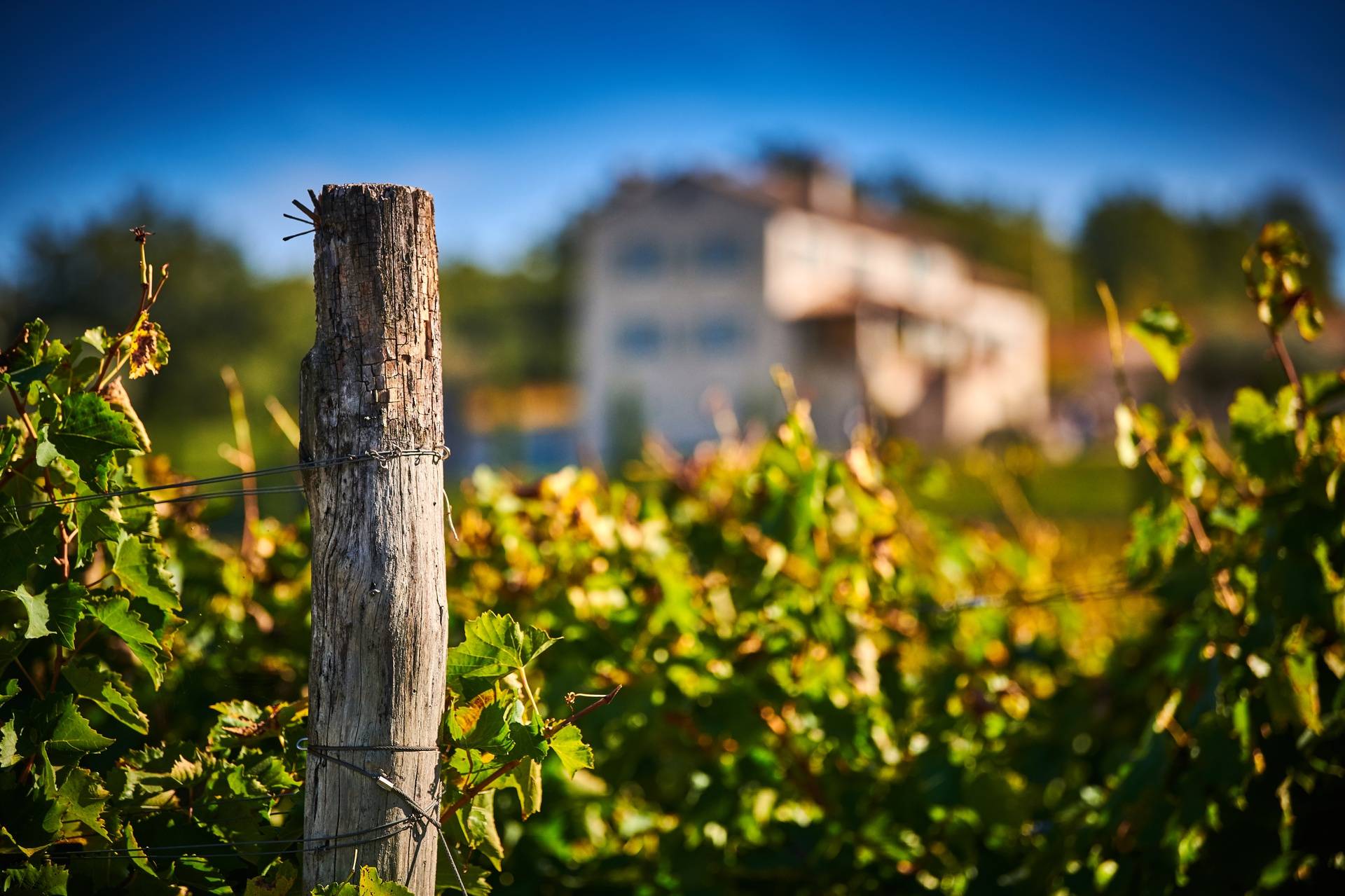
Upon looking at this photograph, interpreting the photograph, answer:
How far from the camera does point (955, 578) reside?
11.3ft

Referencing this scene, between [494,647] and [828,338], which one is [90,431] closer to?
[494,647]

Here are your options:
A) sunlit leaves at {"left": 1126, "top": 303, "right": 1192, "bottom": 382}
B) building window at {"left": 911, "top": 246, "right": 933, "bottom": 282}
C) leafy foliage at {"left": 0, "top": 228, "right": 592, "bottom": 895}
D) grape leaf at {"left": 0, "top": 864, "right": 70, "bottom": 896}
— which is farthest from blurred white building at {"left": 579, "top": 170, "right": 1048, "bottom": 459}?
grape leaf at {"left": 0, "top": 864, "right": 70, "bottom": 896}

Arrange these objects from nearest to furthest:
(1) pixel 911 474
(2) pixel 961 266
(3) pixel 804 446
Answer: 1. (3) pixel 804 446
2. (1) pixel 911 474
3. (2) pixel 961 266

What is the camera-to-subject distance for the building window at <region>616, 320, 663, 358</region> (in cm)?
4088

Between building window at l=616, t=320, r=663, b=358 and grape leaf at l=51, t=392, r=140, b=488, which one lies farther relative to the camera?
building window at l=616, t=320, r=663, b=358

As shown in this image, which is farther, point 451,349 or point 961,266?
point 451,349

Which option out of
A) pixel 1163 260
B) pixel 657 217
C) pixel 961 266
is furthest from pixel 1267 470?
pixel 1163 260

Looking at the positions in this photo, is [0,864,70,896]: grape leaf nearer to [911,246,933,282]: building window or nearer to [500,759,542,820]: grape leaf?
[500,759,542,820]: grape leaf

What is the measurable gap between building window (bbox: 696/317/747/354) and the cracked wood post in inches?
1485

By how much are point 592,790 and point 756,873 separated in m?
0.44

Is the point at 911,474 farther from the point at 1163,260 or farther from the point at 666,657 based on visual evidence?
the point at 1163,260

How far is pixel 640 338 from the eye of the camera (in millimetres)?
40906

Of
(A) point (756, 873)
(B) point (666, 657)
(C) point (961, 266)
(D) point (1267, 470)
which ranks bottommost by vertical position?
(A) point (756, 873)

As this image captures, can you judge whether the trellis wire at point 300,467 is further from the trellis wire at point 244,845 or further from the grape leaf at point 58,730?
the trellis wire at point 244,845
